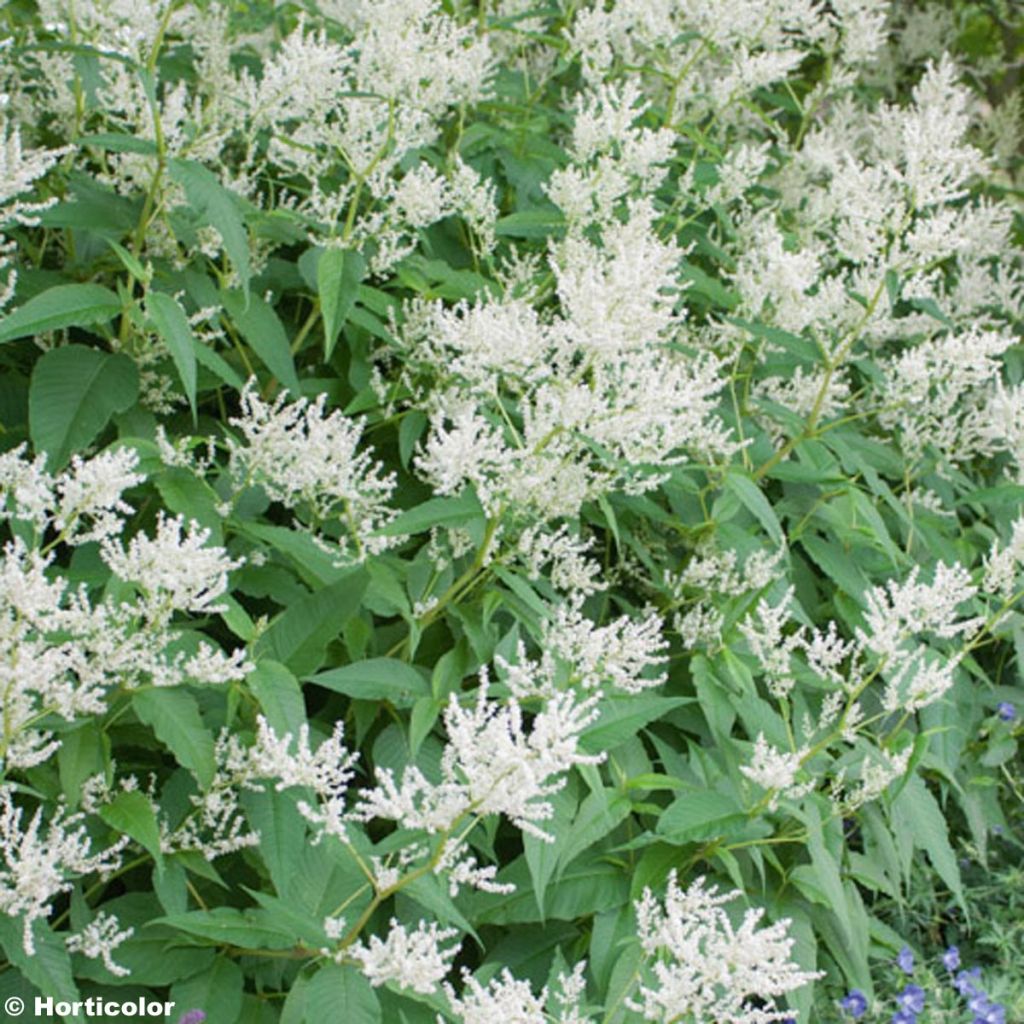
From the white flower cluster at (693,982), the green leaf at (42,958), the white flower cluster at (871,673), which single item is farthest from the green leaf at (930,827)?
the green leaf at (42,958)

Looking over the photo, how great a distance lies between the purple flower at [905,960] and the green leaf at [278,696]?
7.03ft

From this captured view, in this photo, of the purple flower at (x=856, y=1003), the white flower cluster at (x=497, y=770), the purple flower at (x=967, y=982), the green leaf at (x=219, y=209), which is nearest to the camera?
the white flower cluster at (x=497, y=770)

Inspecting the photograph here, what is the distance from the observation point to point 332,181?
419 cm

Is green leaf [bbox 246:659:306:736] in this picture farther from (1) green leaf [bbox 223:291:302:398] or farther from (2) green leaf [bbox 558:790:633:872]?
(1) green leaf [bbox 223:291:302:398]

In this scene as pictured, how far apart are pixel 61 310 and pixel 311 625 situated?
3.06ft

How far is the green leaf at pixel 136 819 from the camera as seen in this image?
2.69 m

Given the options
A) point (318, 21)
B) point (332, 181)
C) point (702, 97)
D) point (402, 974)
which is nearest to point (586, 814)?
point (402, 974)

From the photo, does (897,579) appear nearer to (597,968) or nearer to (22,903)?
(597,968)

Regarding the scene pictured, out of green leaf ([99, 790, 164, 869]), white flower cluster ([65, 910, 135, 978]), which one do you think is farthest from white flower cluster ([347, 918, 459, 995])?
white flower cluster ([65, 910, 135, 978])

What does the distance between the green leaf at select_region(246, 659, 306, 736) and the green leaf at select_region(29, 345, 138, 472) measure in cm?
80

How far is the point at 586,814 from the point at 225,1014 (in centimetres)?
93

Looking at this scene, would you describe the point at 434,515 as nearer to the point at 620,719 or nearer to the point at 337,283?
the point at 620,719

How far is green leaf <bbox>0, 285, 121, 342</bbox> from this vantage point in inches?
117

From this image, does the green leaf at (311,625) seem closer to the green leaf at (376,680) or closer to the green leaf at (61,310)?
the green leaf at (376,680)
